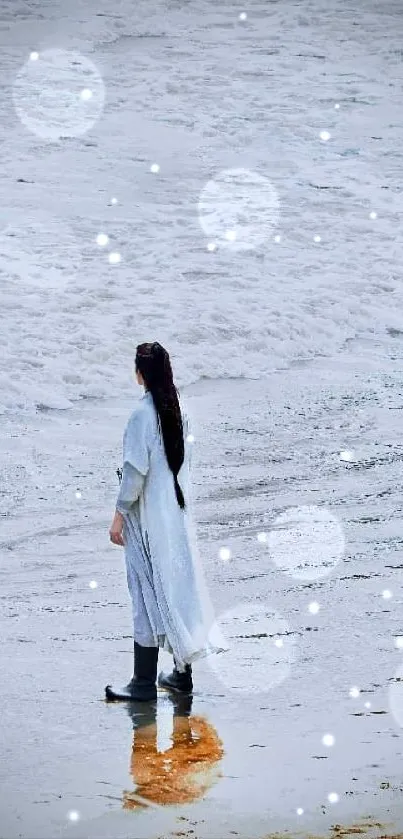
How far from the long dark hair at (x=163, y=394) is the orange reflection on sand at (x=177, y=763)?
0.91 metres

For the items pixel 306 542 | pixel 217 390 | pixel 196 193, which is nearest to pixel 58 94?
pixel 196 193

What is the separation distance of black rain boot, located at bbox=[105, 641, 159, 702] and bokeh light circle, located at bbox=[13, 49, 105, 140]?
12.6m

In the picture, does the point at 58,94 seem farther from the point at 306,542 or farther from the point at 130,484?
the point at 130,484

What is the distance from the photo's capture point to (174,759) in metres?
4.30

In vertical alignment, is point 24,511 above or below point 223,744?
below

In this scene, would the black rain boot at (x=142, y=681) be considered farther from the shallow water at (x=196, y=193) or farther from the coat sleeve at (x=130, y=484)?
the shallow water at (x=196, y=193)

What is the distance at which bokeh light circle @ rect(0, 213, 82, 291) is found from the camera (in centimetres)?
1358

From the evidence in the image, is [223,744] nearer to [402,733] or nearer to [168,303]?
[402,733]

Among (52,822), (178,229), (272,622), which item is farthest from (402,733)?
Result: (178,229)

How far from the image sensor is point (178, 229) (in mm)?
15102

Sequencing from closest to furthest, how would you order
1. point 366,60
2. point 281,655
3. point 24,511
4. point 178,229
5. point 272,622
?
point 281,655
point 272,622
point 24,511
point 178,229
point 366,60

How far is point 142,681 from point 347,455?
5.51 metres

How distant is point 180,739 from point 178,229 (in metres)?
11.0

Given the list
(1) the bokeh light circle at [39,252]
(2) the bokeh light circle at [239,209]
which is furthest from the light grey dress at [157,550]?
(2) the bokeh light circle at [239,209]
